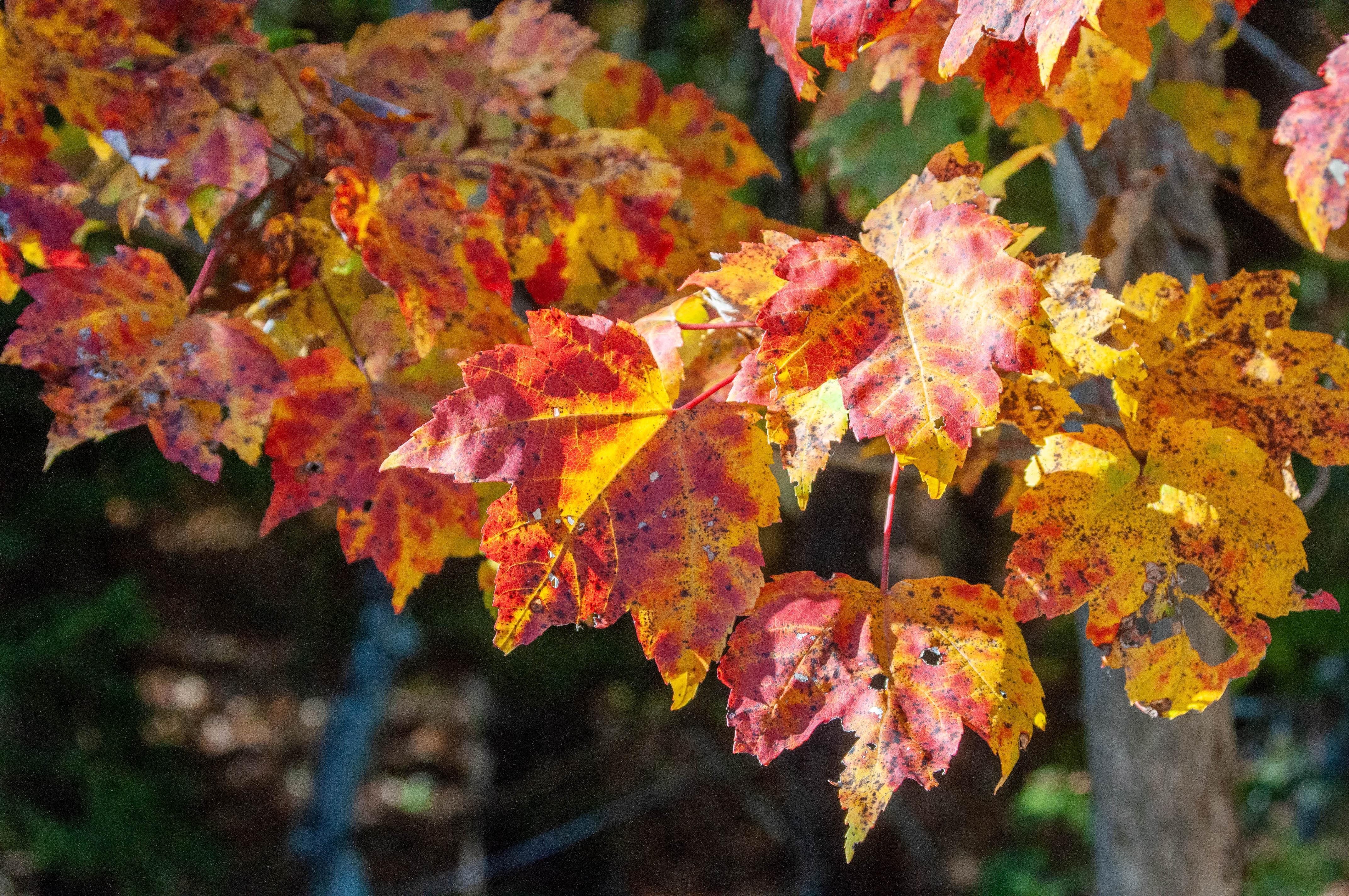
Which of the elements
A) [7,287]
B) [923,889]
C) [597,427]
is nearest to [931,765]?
[597,427]

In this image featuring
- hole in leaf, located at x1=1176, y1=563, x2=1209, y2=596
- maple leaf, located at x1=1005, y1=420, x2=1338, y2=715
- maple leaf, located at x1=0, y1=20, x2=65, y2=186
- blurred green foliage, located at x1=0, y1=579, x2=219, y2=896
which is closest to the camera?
maple leaf, located at x1=1005, y1=420, x2=1338, y2=715

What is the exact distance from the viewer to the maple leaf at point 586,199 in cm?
101

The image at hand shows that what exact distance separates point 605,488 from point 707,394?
110 mm

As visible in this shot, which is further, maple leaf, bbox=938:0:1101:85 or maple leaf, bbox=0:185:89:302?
maple leaf, bbox=0:185:89:302

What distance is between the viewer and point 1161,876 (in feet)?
5.41

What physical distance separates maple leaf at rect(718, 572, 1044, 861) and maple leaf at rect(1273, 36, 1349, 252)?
17.9 inches

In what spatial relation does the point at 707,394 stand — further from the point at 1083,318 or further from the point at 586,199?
the point at 586,199

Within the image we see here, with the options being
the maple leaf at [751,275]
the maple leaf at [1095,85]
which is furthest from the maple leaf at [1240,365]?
the maple leaf at [751,275]

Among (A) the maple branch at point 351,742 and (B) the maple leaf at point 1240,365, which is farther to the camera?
(A) the maple branch at point 351,742

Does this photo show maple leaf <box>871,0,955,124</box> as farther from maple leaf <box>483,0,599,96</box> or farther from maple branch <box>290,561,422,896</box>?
maple branch <box>290,561,422,896</box>

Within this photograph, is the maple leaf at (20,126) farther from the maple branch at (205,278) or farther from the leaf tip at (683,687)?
the leaf tip at (683,687)

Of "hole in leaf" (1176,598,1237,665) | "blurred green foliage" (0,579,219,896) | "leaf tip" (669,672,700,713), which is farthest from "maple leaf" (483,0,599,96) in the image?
"blurred green foliage" (0,579,219,896)

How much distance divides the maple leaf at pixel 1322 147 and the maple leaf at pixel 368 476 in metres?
0.81

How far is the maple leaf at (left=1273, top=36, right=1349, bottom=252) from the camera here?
78cm
